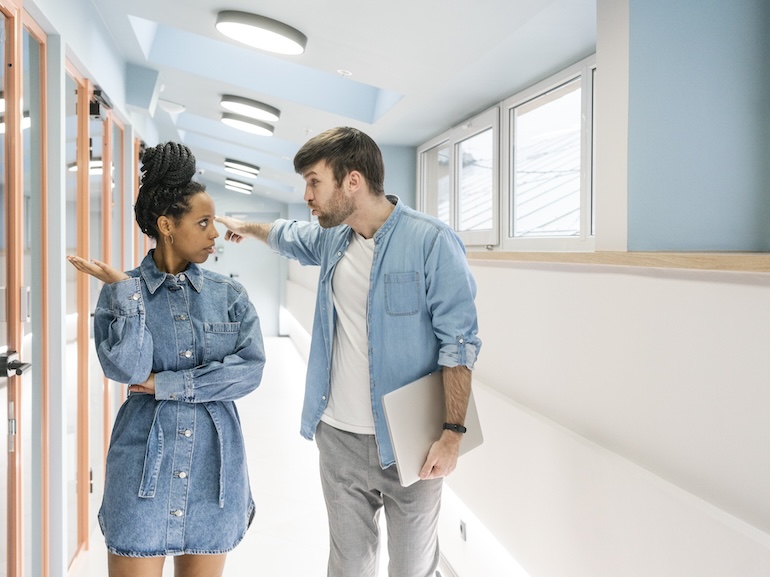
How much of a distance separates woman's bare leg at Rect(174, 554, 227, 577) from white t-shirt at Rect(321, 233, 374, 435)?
0.46 metres

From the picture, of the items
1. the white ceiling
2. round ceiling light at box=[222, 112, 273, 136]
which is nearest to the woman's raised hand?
the white ceiling

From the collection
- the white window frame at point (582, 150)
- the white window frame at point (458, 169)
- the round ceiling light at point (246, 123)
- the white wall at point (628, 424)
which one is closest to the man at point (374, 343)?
the white wall at point (628, 424)

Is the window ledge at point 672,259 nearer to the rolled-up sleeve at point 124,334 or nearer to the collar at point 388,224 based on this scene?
the collar at point 388,224

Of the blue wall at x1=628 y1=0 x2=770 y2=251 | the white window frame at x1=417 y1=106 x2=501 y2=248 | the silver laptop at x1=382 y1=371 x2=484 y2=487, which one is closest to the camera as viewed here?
the silver laptop at x1=382 y1=371 x2=484 y2=487

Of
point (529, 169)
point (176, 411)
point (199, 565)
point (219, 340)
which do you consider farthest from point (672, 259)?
point (529, 169)

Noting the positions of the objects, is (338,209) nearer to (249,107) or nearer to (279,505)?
(279,505)

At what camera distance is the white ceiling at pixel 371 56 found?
266 cm

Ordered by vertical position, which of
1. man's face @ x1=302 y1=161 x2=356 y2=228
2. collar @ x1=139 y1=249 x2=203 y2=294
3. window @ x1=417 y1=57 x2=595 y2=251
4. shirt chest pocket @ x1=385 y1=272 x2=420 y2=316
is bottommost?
shirt chest pocket @ x1=385 y1=272 x2=420 y2=316

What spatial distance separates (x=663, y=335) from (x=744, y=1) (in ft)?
4.53

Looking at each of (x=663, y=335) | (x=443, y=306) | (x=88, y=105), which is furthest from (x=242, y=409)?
(x=663, y=335)

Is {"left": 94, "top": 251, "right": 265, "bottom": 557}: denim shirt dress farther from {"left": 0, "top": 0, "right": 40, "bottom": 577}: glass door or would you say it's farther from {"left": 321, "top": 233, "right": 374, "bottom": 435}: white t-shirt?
{"left": 0, "top": 0, "right": 40, "bottom": 577}: glass door

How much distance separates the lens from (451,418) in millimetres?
1621

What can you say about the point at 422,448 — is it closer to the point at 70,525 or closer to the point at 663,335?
the point at 663,335

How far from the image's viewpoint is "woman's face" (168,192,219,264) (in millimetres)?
1431
